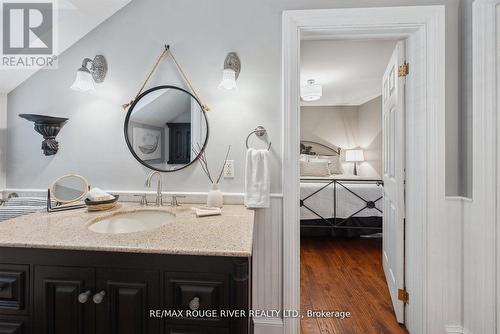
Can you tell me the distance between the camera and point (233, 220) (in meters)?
1.36

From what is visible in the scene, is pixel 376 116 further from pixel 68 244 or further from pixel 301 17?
pixel 68 244

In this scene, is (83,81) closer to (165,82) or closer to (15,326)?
(165,82)

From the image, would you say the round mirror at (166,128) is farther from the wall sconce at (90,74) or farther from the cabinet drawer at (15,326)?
the cabinet drawer at (15,326)

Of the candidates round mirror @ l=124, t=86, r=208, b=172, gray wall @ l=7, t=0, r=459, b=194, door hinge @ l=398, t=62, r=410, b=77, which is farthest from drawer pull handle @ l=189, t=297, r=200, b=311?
door hinge @ l=398, t=62, r=410, b=77

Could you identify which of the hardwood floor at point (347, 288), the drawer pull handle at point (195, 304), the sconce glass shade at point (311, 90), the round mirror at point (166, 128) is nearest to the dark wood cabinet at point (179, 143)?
the round mirror at point (166, 128)

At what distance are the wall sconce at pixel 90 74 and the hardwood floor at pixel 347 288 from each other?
2.26 metres

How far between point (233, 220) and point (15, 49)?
1.95 meters

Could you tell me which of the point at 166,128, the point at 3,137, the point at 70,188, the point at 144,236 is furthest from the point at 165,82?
the point at 3,137

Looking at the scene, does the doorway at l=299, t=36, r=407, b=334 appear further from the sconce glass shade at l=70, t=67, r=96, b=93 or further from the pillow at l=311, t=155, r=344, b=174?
the sconce glass shade at l=70, t=67, r=96, b=93

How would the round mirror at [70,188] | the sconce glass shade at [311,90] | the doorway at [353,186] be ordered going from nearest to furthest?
the round mirror at [70,188] < the doorway at [353,186] < the sconce glass shade at [311,90]

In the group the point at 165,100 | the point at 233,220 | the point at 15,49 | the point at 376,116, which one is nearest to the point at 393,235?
the point at 233,220

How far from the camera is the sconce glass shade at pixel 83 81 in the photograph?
5.57 feet

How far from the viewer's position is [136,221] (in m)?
1.60

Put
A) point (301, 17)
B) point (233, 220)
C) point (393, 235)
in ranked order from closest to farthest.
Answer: point (233, 220)
point (301, 17)
point (393, 235)
